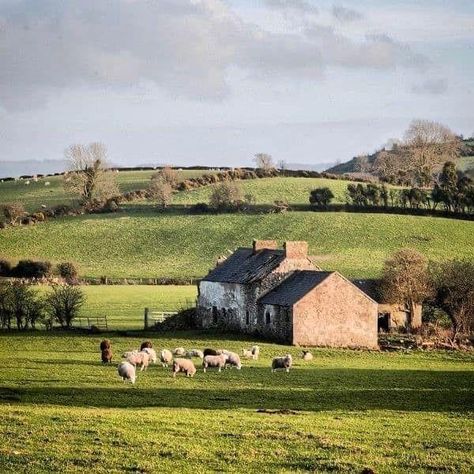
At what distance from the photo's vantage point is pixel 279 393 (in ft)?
129

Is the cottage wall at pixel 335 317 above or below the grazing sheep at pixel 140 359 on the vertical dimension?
above

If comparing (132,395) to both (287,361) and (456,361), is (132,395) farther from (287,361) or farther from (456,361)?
(456,361)

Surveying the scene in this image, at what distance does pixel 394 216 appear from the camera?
135 metres

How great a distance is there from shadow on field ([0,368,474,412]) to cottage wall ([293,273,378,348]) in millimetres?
18296

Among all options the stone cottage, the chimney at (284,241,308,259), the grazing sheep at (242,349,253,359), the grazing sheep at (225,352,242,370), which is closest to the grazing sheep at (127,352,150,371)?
the grazing sheep at (225,352,242,370)

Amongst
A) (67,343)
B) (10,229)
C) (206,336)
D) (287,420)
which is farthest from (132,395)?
(10,229)

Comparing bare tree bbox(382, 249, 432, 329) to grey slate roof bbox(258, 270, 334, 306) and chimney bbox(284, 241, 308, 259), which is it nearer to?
chimney bbox(284, 241, 308, 259)

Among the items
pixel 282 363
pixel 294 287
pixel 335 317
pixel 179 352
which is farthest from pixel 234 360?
pixel 294 287

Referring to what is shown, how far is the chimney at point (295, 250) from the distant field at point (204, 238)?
37911 millimetres

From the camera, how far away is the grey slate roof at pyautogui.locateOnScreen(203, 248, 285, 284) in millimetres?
72062

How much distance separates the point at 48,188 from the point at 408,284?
10094 cm

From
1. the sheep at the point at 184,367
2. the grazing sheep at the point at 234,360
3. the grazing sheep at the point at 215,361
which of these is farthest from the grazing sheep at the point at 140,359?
the grazing sheep at the point at 234,360

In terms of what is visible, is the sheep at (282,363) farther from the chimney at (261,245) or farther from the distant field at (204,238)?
the distant field at (204,238)

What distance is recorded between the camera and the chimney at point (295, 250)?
236ft
